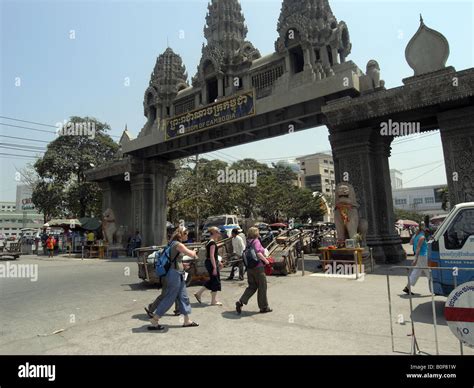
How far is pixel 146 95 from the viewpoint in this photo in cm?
2800

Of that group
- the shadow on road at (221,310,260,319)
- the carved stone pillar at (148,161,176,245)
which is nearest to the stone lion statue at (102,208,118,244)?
the carved stone pillar at (148,161,176,245)

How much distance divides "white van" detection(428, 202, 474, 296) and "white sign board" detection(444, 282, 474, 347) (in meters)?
2.56

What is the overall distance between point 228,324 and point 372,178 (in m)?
12.1

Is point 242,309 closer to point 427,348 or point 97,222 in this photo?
point 427,348

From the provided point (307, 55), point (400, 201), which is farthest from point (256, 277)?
point (400, 201)

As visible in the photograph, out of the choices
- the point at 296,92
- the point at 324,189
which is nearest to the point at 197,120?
the point at 296,92

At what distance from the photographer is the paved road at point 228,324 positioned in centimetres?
488

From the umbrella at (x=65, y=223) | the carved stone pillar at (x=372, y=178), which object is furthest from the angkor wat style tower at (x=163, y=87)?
the carved stone pillar at (x=372, y=178)

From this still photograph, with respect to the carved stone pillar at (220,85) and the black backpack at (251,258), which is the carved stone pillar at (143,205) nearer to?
the carved stone pillar at (220,85)

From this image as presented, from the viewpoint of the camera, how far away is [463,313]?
3895 mm

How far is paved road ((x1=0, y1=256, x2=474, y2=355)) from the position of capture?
192 inches

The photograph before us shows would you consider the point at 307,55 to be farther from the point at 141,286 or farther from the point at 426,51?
the point at 141,286
